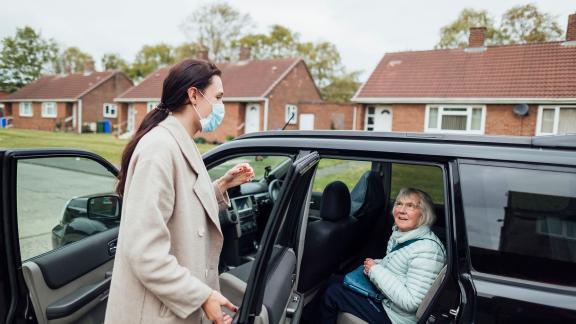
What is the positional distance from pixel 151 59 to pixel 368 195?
5472 cm

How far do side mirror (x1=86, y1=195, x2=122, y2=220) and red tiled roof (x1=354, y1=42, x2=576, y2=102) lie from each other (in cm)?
1538

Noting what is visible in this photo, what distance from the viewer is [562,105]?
15133mm

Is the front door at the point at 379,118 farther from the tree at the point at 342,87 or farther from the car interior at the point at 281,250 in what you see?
the tree at the point at 342,87

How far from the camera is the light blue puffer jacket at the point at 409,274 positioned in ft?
7.11

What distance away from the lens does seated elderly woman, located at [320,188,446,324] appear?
86.2 inches

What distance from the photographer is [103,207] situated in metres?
2.78

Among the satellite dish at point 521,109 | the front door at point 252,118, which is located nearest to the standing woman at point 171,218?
the satellite dish at point 521,109

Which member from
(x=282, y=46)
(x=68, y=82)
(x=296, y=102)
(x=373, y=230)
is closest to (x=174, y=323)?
(x=373, y=230)

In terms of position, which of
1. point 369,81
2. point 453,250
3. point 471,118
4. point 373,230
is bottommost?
point 373,230

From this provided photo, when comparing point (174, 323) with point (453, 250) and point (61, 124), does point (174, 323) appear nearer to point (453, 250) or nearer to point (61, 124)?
point (453, 250)

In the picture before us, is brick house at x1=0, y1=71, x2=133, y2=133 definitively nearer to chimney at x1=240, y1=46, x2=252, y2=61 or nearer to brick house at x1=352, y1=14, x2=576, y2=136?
chimney at x1=240, y1=46, x2=252, y2=61

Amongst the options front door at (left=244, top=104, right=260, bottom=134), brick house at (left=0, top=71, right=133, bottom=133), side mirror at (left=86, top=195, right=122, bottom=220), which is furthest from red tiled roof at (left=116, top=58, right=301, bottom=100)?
side mirror at (left=86, top=195, right=122, bottom=220)

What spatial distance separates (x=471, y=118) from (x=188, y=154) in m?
19.6

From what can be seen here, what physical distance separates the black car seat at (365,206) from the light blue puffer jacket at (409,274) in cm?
74
